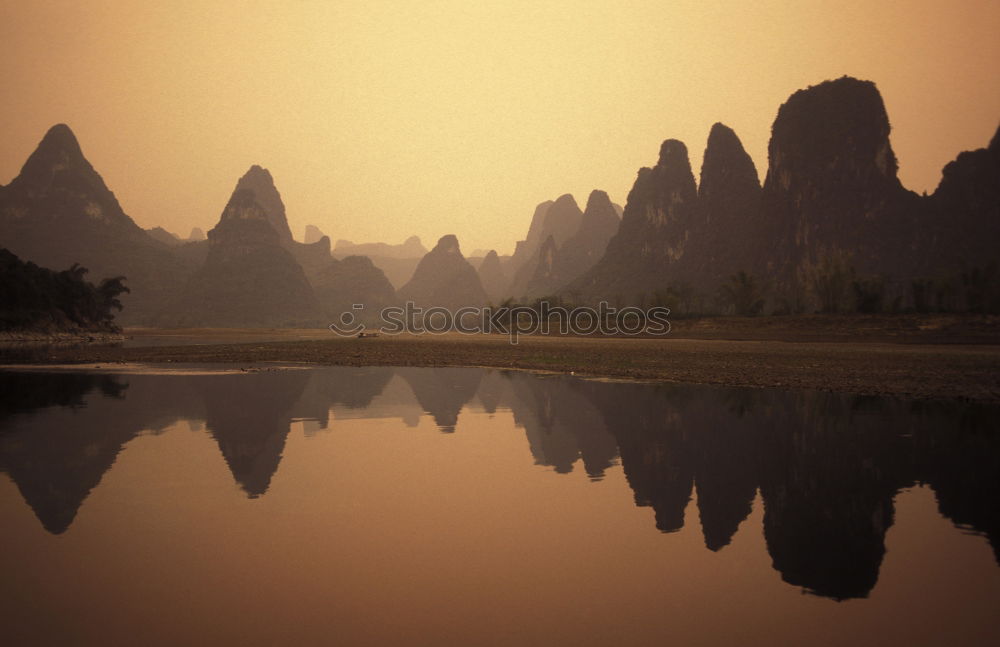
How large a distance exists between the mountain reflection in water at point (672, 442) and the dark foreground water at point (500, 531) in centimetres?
8

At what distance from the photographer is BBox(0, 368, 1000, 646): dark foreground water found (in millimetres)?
5484

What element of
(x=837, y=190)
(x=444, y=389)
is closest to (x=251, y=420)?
(x=444, y=389)

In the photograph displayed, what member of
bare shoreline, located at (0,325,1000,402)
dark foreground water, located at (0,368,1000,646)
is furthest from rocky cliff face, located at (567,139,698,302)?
dark foreground water, located at (0,368,1000,646)

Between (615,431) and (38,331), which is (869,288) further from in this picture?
(38,331)

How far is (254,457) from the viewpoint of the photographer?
1238 cm

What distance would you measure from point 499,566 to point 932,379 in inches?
1051

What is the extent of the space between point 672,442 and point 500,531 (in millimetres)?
7172

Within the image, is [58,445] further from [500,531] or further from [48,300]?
[48,300]

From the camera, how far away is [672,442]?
14.0m

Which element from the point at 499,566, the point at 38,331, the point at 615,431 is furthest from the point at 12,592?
the point at 38,331

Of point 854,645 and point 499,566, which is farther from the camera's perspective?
point 499,566

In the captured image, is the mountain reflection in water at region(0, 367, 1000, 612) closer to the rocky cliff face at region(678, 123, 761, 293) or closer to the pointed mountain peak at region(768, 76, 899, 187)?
the pointed mountain peak at region(768, 76, 899, 187)

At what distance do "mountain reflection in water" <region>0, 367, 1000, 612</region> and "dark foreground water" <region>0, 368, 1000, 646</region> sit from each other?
8 centimetres

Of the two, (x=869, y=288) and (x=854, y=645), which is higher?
(x=869, y=288)
